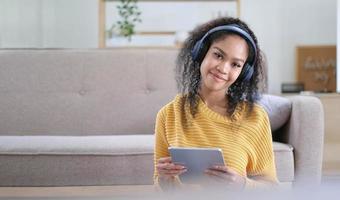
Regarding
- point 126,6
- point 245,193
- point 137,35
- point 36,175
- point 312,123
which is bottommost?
point 36,175

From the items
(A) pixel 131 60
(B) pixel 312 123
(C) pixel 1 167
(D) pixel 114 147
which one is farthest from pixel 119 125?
(B) pixel 312 123

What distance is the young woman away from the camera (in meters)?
1.01

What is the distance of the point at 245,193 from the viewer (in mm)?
285

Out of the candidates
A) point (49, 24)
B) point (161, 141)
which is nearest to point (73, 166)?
point (161, 141)

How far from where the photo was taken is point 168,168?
97 cm

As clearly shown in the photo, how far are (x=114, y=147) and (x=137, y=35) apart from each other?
1932 mm

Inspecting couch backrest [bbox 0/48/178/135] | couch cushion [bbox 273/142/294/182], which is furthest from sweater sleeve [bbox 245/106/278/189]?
couch backrest [bbox 0/48/178/135]

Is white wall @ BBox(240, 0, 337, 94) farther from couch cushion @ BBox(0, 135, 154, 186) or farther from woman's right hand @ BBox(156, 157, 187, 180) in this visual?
woman's right hand @ BBox(156, 157, 187, 180)

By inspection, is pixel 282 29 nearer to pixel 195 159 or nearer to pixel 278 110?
pixel 278 110

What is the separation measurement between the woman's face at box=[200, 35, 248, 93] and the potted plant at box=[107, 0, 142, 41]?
2297mm

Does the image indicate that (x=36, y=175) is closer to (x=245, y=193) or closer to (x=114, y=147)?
(x=114, y=147)

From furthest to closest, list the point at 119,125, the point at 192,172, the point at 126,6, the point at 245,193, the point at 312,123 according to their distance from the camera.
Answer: the point at 126,6
the point at 119,125
the point at 312,123
the point at 192,172
the point at 245,193

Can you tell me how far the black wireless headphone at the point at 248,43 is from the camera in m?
1.02

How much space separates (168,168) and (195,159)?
0.29 ft
